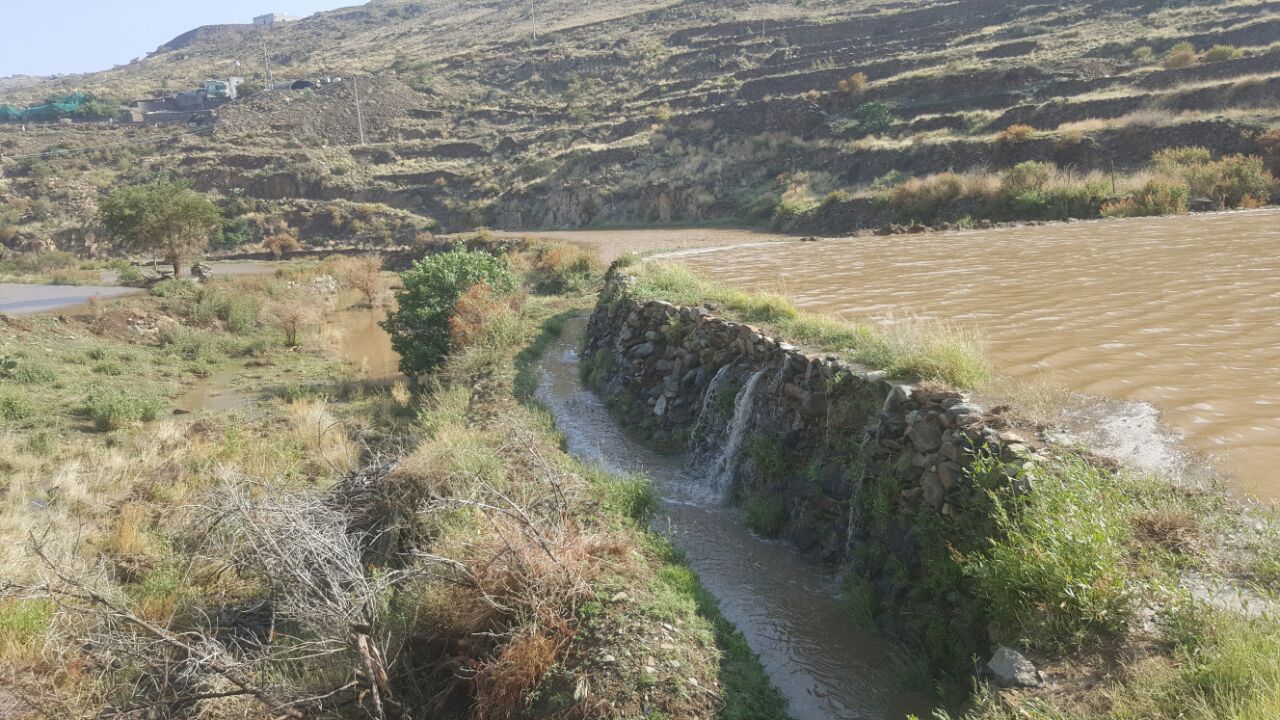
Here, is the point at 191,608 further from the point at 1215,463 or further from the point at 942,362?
the point at 1215,463

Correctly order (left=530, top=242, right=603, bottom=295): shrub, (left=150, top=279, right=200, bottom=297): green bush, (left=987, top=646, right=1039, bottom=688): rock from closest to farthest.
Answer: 1. (left=987, top=646, right=1039, bottom=688): rock
2. (left=530, top=242, right=603, bottom=295): shrub
3. (left=150, top=279, right=200, bottom=297): green bush

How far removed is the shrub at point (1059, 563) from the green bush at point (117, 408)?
16.0 meters

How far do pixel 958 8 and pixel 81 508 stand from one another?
62.5m

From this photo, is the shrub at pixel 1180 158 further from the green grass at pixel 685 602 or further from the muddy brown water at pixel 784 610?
the green grass at pixel 685 602

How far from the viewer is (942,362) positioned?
703 cm

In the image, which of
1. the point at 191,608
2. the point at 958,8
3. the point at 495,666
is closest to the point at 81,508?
the point at 191,608

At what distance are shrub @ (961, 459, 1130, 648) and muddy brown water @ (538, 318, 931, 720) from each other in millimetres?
1129

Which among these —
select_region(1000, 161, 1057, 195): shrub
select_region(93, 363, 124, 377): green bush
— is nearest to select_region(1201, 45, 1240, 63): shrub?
select_region(1000, 161, 1057, 195): shrub

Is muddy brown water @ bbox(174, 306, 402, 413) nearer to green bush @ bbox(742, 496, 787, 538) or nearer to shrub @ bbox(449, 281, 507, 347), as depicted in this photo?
shrub @ bbox(449, 281, 507, 347)

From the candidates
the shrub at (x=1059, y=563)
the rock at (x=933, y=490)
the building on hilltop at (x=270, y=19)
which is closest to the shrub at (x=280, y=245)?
the rock at (x=933, y=490)

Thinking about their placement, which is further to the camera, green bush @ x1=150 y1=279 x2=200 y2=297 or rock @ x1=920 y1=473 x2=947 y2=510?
green bush @ x1=150 y1=279 x2=200 y2=297

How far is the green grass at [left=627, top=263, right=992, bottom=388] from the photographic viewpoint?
7043mm

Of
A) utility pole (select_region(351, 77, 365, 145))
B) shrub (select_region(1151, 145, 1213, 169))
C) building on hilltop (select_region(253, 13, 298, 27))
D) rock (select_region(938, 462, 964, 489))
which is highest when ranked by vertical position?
building on hilltop (select_region(253, 13, 298, 27))

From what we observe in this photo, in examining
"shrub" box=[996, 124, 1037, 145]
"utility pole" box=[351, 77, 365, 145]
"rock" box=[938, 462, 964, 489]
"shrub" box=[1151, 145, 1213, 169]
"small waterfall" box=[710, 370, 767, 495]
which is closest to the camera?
"rock" box=[938, 462, 964, 489]
